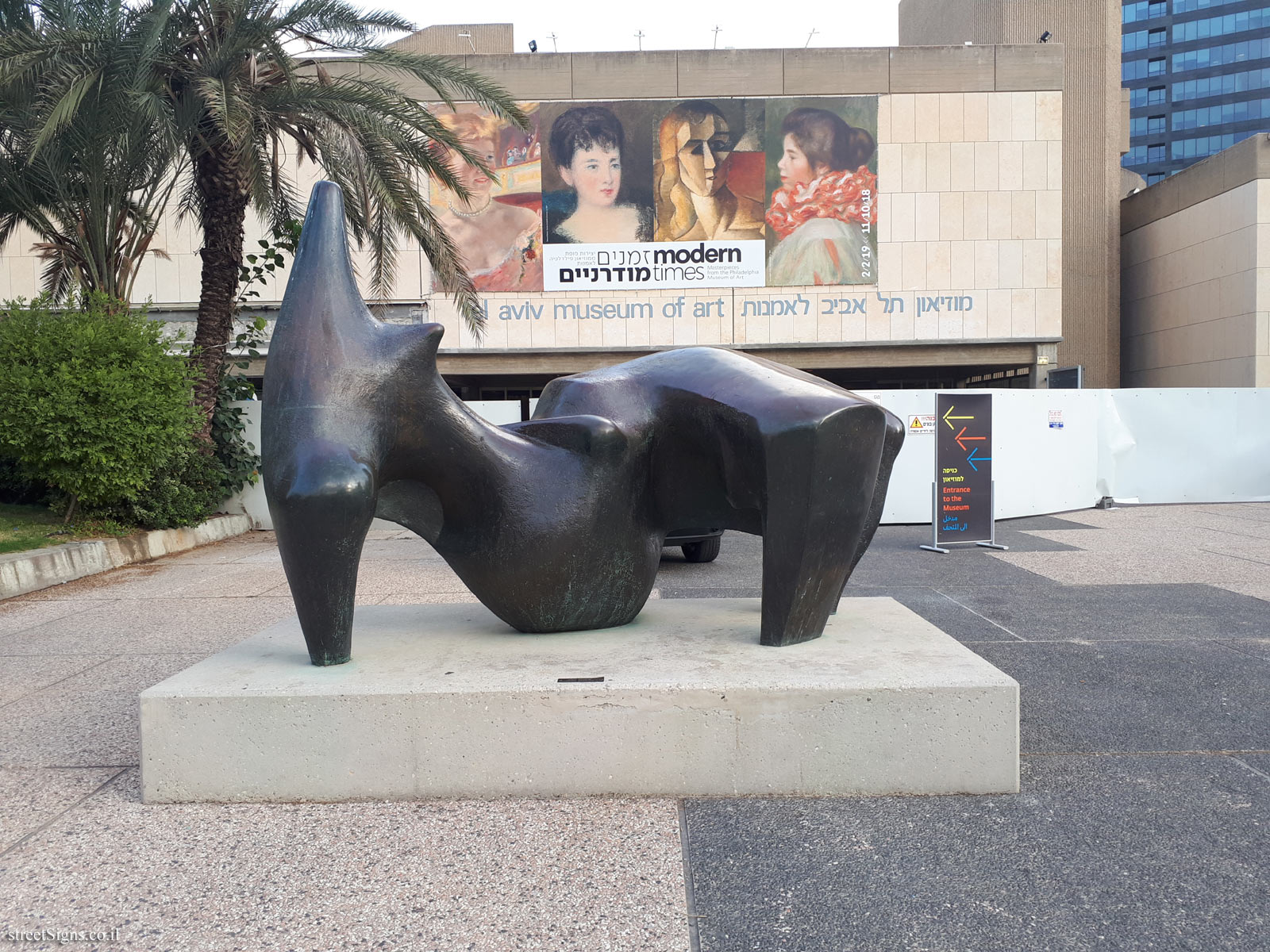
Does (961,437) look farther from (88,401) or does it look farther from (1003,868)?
(88,401)

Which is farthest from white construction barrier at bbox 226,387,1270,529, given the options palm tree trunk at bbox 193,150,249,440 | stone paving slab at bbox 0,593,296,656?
stone paving slab at bbox 0,593,296,656

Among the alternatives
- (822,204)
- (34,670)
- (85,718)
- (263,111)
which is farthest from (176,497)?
(822,204)

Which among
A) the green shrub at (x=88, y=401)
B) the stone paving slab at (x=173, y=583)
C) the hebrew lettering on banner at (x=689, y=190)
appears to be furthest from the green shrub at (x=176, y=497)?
the hebrew lettering on banner at (x=689, y=190)

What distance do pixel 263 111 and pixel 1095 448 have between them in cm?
1295

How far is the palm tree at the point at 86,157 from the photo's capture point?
9562 millimetres

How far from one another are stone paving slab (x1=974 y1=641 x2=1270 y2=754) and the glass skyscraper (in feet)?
242

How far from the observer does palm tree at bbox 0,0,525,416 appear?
9.44 m

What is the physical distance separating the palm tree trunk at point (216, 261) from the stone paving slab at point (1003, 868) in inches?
428

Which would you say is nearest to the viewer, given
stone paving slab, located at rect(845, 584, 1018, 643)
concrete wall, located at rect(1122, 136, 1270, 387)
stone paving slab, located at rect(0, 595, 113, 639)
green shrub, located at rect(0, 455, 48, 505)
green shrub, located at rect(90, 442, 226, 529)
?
stone paving slab, located at rect(845, 584, 1018, 643)

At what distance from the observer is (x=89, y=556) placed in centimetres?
981

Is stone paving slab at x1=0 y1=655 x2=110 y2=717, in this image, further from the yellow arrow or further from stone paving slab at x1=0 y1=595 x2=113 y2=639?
the yellow arrow

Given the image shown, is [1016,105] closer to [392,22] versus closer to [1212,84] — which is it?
[392,22]

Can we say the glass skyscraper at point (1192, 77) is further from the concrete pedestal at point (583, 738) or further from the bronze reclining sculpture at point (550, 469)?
the concrete pedestal at point (583, 738)

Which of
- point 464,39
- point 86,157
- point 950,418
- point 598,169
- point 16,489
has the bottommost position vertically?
point 16,489
